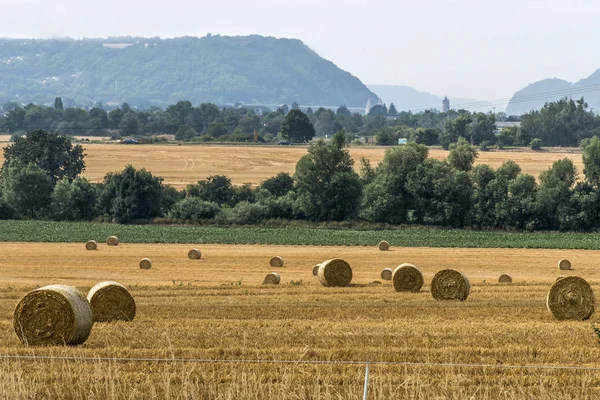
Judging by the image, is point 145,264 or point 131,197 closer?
point 145,264

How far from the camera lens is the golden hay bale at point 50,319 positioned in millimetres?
18578

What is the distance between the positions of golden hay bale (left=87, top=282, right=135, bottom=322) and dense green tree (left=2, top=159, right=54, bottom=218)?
53238 millimetres

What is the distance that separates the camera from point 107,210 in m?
73.3

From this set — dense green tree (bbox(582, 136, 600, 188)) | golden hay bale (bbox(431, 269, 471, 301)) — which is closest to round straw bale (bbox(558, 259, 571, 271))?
golden hay bale (bbox(431, 269, 471, 301))

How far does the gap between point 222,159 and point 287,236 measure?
61142 millimetres

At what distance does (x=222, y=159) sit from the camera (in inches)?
4808

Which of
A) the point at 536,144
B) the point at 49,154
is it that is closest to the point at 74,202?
the point at 49,154

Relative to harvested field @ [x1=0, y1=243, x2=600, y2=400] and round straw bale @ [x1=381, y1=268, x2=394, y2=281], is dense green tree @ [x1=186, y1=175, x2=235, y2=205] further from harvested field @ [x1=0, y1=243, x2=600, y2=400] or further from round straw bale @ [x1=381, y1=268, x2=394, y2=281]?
round straw bale @ [x1=381, y1=268, x2=394, y2=281]

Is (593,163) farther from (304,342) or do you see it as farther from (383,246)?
(304,342)

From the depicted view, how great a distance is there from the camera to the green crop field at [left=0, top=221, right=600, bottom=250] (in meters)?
58.3

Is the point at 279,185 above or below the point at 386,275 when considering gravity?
above

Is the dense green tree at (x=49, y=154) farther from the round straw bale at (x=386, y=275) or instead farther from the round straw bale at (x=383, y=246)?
the round straw bale at (x=386, y=275)

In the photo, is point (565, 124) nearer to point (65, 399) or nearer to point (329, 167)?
point (329, 167)

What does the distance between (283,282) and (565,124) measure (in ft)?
434
